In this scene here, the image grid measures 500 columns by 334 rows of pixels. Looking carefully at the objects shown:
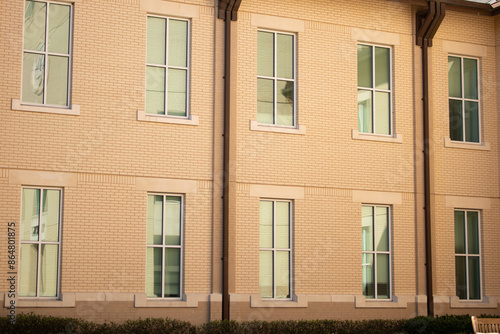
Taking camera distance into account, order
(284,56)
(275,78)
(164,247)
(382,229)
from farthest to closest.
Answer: (382,229) → (284,56) → (275,78) → (164,247)

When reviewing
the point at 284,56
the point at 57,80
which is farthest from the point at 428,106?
the point at 57,80

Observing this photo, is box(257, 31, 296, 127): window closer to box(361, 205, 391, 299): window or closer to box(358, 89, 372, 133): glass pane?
box(358, 89, 372, 133): glass pane

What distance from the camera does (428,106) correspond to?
20125 millimetres

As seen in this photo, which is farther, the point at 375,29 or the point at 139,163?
the point at 375,29

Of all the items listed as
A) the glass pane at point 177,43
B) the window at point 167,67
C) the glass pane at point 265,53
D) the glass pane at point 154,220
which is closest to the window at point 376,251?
the glass pane at point 265,53

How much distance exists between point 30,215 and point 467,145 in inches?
455

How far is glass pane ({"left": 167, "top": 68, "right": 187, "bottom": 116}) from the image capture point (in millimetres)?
17766

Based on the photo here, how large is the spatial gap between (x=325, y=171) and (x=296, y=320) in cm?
373

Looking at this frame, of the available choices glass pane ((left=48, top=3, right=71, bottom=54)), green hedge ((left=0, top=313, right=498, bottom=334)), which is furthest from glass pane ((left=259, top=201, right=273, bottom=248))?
glass pane ((left=48, top=3, right=71, bottom=54))

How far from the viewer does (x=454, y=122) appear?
68.0ft

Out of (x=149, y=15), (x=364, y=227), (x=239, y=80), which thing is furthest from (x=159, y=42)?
(x=364, y=227)

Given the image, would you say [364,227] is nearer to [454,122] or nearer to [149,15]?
[454,122]

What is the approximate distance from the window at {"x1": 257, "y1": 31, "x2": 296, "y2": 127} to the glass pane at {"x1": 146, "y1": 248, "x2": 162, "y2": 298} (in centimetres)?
413

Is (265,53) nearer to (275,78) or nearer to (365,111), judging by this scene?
(275,78)
